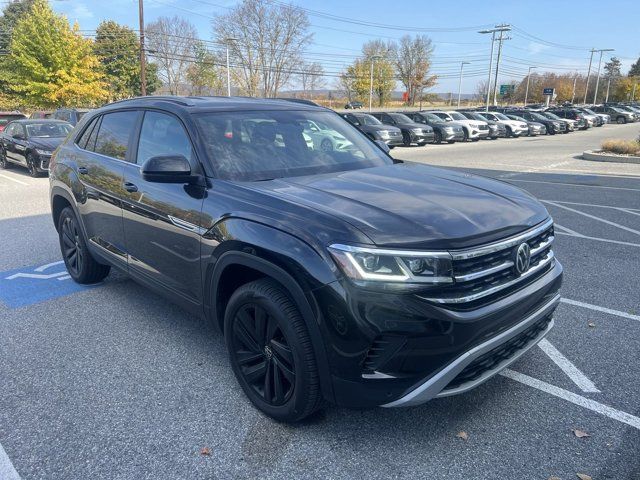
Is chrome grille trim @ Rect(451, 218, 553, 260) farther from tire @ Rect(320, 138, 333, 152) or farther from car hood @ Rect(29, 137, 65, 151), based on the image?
car hood @ Rect(29, 137, 65, 151)

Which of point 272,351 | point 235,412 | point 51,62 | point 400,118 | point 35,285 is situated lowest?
point 35,285

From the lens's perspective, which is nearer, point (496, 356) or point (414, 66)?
point (496, 356)

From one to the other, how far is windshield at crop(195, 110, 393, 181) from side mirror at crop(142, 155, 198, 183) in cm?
19

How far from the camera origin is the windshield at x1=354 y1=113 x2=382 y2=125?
23250 millimetres

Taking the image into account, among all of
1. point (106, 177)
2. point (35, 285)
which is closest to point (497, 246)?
point (106, 177)

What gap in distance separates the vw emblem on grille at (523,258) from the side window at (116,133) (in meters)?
3.11

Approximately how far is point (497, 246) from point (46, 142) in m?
14.1

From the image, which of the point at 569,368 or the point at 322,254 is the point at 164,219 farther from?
the point at 569,368

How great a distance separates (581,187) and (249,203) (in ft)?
36.1

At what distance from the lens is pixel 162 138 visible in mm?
3719

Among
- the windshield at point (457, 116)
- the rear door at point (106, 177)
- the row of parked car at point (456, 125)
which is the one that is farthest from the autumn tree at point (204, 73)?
the rear door at point (106, 177)

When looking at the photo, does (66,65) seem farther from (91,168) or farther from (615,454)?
(615,454)

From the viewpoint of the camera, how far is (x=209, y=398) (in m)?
3.16

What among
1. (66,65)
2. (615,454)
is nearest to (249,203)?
(615,454)
